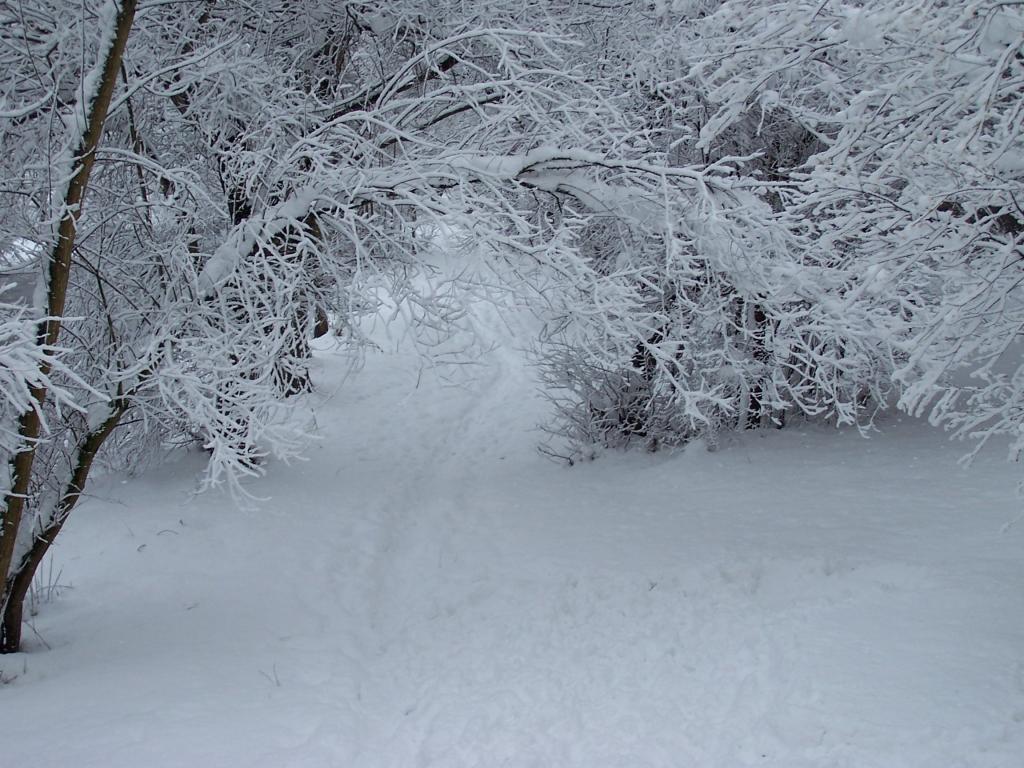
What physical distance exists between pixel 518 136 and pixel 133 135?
120 inches

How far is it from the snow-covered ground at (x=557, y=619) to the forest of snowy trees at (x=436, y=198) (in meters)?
1.04

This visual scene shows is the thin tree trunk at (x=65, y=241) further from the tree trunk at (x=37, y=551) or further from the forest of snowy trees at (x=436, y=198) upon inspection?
the tree trunk at (x=37, y=551)

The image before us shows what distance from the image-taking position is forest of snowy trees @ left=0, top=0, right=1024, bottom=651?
428 centimetres

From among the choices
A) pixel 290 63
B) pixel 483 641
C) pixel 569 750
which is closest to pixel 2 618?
pixel 483 641

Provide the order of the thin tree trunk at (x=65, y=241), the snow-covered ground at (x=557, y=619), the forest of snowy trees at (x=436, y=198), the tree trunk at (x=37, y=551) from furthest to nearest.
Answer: the tree trunk at (x=37, y=551), the thin tree trunk at (x=65, y=241), the snow-covered ground at (x=557, y=619), the forest of snowy trees at (x=436, y=198)

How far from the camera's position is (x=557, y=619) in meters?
6.24

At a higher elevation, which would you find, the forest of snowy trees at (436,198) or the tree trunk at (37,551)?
the forest of snowy trees at (436,198)

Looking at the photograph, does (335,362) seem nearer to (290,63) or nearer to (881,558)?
(290,63)

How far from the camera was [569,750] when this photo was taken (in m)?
4.61

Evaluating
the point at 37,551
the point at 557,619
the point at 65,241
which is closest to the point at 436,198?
the point at 65,241

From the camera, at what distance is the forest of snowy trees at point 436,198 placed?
4.28 metres

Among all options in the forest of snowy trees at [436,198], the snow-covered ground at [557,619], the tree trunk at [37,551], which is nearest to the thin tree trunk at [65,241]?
the forest of snowy trees at [436,198]

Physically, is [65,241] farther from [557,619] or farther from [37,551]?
[557,619]

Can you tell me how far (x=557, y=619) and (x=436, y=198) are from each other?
11.2 ft
